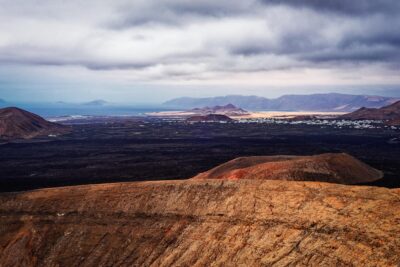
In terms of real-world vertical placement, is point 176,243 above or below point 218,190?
below

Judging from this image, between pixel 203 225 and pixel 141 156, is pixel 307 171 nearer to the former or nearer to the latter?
pixel 203 225

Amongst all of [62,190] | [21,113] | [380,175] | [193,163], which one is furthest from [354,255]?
[21,113]

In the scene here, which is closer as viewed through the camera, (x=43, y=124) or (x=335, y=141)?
(x=335, y=141)

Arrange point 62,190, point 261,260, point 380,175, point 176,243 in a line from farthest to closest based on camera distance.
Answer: point 380,175, point 62,190, point 176,243, point 261,260

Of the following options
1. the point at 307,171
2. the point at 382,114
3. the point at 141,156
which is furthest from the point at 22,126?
the point at 382,114

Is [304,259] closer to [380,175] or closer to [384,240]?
[384,240]

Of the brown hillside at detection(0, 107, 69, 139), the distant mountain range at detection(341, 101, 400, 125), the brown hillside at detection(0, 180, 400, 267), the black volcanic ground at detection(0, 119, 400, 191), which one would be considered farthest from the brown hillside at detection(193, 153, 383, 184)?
the distant mountain range at detection(341, 101, 400, 125)

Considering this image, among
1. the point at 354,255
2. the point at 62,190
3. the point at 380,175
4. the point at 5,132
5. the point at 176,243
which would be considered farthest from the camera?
the point at 5,132
